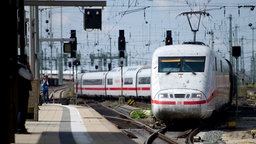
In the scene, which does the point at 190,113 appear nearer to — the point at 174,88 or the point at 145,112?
the point at 174,88

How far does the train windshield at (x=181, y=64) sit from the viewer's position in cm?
2017

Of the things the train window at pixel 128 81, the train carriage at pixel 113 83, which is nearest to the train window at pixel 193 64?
the train window at pixel 128 81

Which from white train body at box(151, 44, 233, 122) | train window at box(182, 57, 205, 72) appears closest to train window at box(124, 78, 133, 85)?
white train body at box(151, 44, 233, 122)

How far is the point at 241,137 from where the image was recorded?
55.8 feet

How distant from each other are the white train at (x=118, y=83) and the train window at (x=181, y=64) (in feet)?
86.9

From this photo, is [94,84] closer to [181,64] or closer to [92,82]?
[92,82]

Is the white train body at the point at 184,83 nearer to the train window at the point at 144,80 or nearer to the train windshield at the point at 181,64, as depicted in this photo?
the train windshield at the point at 181,64

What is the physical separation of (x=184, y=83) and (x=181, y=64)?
44.0 inches

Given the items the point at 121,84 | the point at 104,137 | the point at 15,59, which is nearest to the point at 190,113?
the point at 104,137

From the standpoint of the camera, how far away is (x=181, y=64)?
2034cm

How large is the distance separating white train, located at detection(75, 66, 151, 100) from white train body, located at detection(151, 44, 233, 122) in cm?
2626

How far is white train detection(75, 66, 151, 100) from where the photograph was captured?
48.3 meters

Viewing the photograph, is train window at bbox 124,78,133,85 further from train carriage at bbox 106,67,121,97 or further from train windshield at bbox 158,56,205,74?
train windshield at bbox 158,56,205,74

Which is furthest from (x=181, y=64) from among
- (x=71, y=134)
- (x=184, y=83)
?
(x=71, y=134)
